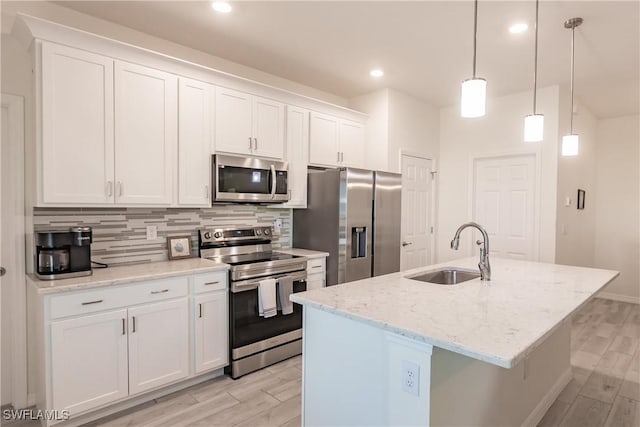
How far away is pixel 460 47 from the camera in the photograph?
3.10 m

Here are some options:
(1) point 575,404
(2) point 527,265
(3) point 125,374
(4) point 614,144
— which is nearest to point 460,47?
(2) point 527,265

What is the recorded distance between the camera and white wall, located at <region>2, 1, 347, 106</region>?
2.41m

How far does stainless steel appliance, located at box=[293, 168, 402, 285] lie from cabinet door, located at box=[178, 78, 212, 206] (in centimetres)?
113

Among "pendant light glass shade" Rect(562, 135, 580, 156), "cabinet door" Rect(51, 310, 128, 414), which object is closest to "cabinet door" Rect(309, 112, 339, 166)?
"pendant light glass shade" Rect(562, 135, 580, 156)

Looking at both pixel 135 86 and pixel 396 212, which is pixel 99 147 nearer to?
pixel 135 86

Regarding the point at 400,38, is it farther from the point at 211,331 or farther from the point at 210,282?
the point at 211,331

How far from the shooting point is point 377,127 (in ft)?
14.1

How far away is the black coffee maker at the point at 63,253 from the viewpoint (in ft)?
7.31

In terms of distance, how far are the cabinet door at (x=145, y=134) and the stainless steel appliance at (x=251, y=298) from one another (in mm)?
679

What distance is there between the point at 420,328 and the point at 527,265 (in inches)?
75.4

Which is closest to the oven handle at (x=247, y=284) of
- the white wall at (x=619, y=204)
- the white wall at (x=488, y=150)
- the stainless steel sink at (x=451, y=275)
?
the stainless steel sink at (x=451, y=275)

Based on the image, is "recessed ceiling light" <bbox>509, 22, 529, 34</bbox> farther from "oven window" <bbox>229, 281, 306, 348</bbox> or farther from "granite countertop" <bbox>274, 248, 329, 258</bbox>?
"oven window" <bbox>229, 281, 306, 348</bbox>

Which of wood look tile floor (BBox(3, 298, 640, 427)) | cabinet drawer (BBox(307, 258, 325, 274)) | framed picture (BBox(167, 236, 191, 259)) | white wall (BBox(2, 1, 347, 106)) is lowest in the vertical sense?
wood look tile floor (BBox(3, 298, 640, 427))

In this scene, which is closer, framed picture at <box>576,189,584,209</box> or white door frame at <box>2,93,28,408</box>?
white door frame at <box>2,93,28,408</box>
